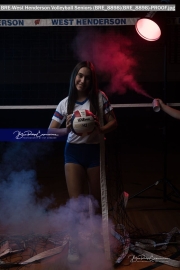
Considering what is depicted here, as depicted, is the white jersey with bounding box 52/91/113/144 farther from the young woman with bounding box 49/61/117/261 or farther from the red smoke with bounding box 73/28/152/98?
the red smoke with bounding box 73/28/152/98

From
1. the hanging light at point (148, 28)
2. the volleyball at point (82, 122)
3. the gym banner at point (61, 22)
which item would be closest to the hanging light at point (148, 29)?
the hanging light at point (148, 28)

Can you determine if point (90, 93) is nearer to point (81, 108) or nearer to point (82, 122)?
point (81, 108)

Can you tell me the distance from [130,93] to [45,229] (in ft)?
23.8

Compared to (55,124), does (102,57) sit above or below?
above

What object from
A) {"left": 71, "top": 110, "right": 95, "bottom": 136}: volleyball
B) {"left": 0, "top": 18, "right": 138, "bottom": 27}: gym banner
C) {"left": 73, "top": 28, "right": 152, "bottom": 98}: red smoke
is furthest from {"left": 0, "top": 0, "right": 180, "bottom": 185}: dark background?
{"left": 71, "top": 110, "right": 95, "bottom": 136}: volleyball

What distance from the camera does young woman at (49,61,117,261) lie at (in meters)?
3.77

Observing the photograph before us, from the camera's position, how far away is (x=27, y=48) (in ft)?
39.1

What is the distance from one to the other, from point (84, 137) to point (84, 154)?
0.16 meters

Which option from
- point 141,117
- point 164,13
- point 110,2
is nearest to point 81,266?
point 164,13

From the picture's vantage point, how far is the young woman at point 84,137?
3.77 m

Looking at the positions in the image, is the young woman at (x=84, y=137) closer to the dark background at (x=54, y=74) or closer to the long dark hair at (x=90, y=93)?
the long dark hair at (x=90, y=93)

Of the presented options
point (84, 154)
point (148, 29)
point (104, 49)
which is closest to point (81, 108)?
point (84, 154)

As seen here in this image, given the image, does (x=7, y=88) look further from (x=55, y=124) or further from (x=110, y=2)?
(x=55, y=124)

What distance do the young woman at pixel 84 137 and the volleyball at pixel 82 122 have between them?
0.34ft
